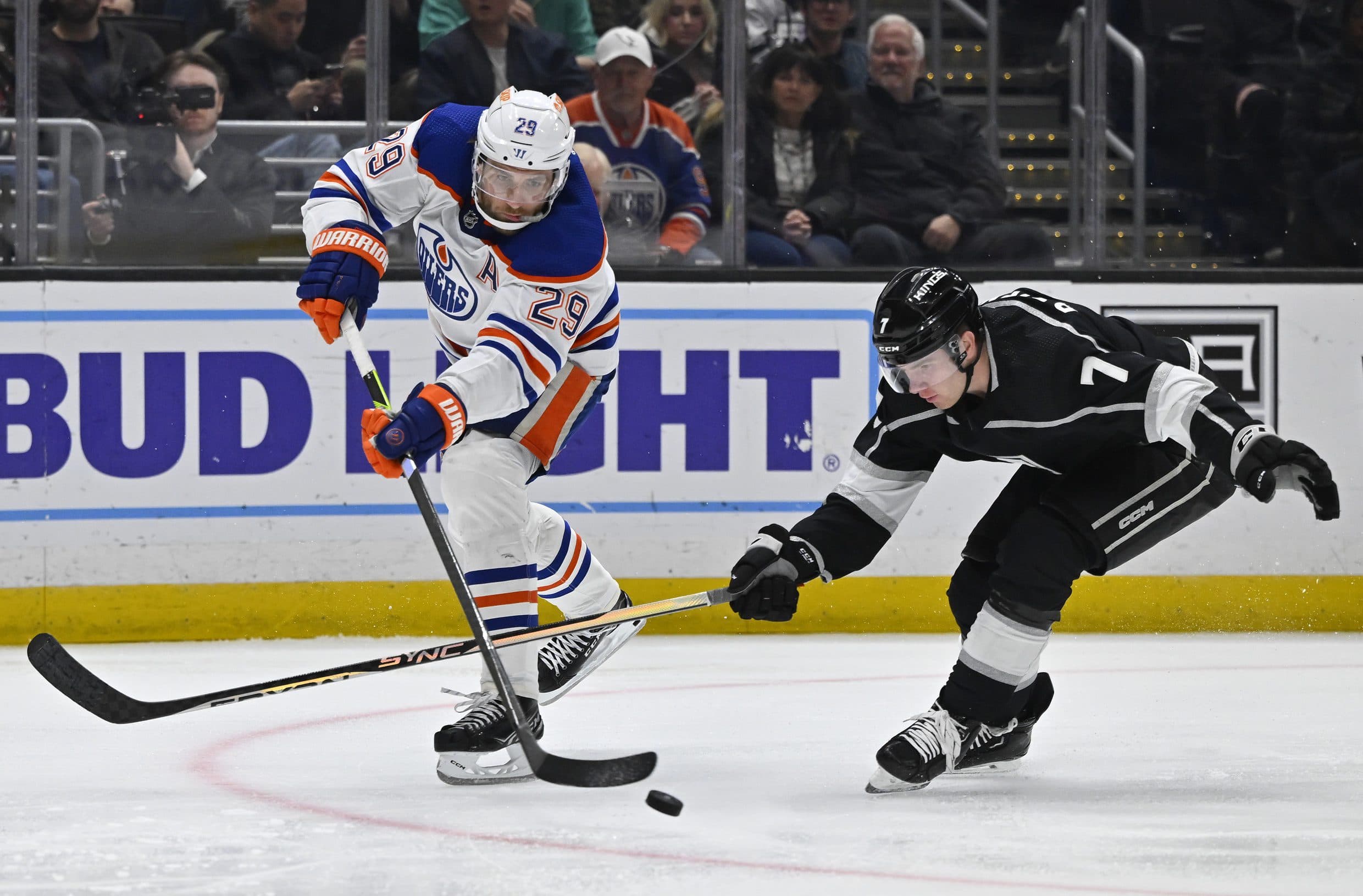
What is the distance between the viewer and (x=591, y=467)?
194 inches

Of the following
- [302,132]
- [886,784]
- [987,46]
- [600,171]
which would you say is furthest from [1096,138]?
[886,784]

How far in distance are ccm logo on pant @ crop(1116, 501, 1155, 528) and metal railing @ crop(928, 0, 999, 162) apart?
2472 millimetres

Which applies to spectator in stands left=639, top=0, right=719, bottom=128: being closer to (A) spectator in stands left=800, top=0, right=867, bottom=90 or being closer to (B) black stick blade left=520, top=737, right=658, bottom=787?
(A) spectator in stands left=800, top=0, right=867, bottom=90

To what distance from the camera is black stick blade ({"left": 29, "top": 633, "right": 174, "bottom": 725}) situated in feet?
9.75

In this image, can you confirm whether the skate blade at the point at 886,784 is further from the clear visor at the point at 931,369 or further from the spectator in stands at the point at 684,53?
the spectator in stands at the point at 684,53

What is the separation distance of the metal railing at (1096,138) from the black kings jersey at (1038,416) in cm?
218

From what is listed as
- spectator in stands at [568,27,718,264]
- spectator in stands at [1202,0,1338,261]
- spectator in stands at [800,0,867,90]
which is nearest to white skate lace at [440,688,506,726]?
spectator in stands at [568,27,718,264]

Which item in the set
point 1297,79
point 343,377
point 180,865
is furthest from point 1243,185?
point 180,865

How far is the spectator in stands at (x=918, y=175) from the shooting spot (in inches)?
201

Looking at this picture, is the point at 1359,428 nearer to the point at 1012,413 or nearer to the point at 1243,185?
the point at 1243,185

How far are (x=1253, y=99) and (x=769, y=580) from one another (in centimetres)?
303

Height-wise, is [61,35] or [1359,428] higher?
[61,35]

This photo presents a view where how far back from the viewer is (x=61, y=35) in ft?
15.7

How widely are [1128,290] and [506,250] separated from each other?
2.52 metres
